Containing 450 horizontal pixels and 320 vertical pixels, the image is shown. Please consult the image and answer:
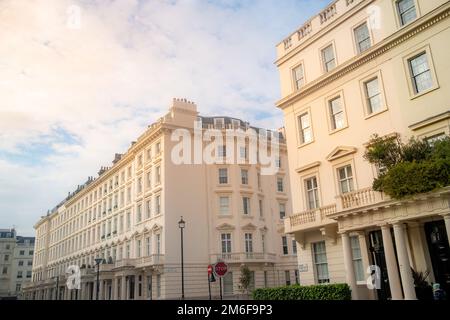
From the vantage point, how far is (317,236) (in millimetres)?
22328

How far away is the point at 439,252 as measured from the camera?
54.4 ft

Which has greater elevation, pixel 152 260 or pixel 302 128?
pixel 302 128

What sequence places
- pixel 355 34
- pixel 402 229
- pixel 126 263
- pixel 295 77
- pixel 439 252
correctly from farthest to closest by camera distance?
pixel 126 263, pixel 295 77, pixel 355 34, pixel 439 252, pixel 402 229

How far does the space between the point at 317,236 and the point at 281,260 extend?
26434 millimetres

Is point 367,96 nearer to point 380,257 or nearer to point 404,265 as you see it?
point 380,257

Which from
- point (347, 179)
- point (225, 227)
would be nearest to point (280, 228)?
point (225, 227)

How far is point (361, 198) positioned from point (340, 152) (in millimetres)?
3843

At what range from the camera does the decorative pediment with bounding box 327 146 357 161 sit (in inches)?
821

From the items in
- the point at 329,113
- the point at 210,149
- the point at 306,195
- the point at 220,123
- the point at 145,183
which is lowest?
the point at 306,195

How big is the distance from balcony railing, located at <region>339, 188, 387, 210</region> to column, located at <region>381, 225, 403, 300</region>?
4.13 ft

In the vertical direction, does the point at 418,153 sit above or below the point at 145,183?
below

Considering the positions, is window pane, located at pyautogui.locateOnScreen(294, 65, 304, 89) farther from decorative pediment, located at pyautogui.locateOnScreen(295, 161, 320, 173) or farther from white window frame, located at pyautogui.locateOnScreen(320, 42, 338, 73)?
decorative pediment, located at pyautogui.locateOnScreen(295, 161, 320, 173)
